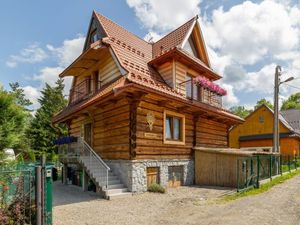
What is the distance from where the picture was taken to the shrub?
11789 mm

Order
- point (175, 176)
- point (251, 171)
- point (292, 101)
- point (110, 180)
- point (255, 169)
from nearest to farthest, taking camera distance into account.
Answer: point (110, 180) < point (251, 171) < point (175, 176) < point (255, 169) < point (292, 101)

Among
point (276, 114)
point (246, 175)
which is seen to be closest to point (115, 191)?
point (246, 175)

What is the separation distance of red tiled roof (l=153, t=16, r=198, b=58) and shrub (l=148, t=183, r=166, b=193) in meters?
8.45

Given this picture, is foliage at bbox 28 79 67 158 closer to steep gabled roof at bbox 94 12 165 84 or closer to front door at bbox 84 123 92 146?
front door at bbox 84 123 92 146

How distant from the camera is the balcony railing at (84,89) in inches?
632

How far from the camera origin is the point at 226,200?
9703mm

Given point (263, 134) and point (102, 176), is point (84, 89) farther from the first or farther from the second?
point (263, 134)

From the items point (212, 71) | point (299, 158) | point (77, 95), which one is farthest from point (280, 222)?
point (299, 158)

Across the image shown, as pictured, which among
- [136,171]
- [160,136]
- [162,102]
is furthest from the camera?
[160,136]

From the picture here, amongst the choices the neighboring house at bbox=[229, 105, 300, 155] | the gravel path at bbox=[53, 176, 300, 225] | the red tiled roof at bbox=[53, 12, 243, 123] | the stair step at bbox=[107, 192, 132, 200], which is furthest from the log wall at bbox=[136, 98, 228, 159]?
the neighboring house at bbox=[229, 105, 300, 155]

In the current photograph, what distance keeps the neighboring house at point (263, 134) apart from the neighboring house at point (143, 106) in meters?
12.2

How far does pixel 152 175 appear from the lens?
496 inches

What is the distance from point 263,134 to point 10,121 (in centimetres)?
2649

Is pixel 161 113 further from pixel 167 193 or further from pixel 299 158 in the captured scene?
pixel 299 158
